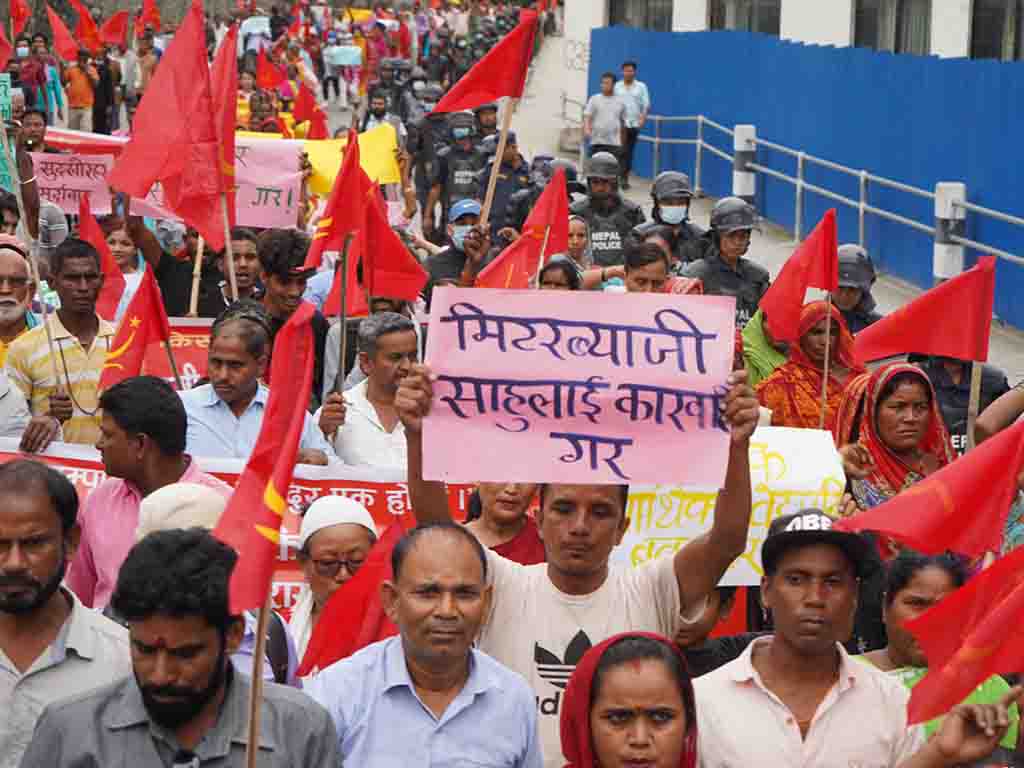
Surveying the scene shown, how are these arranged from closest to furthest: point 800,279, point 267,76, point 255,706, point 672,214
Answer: point 255,706 < point 800,279 < point 672,214 < point 267,76

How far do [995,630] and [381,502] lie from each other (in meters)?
3.09

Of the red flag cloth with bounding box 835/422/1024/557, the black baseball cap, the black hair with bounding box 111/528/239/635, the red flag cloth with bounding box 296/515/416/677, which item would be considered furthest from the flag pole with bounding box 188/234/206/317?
the black hair with bounding box 111/528/239/635

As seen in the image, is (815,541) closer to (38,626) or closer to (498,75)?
(38,626)

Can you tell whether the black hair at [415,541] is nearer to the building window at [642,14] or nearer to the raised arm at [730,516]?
the raised arm at [730,516]

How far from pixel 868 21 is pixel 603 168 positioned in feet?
36.3

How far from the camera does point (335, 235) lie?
8734mm

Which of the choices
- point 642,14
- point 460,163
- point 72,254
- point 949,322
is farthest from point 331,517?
point 642,14

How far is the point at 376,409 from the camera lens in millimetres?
7570

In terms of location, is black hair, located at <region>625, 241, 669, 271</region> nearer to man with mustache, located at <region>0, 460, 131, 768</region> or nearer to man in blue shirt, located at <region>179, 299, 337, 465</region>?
man in blue shirt, located at <region>179, 299, 337, 465</region>

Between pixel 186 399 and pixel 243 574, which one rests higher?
pixel 243 574

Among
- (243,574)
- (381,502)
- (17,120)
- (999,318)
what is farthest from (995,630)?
(999,318)

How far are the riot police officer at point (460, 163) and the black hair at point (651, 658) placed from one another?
12211 mm

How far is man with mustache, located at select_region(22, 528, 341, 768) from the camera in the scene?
4035 millimetres

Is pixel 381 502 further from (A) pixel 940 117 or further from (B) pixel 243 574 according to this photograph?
(A) pixel 940 117
